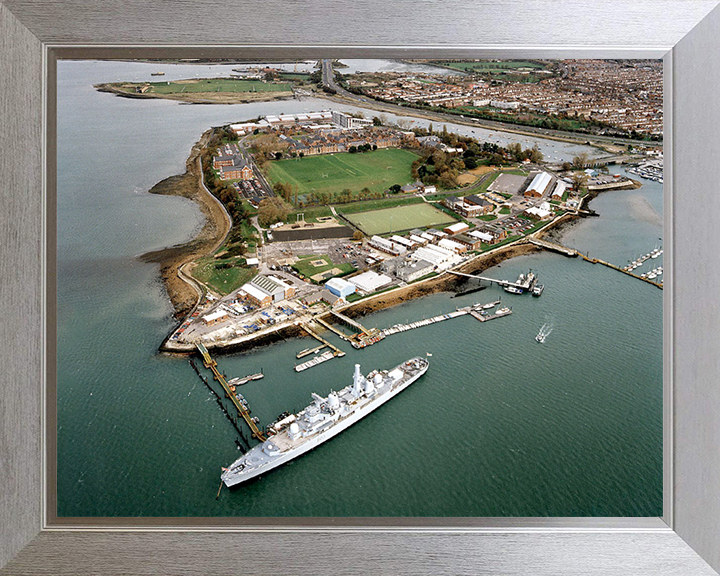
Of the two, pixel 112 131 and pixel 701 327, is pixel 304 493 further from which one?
pixel 112 131

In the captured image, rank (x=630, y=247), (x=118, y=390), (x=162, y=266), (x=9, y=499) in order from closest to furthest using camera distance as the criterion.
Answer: (x=9, y=499) < (x=118, y=390) < (x=162, y=266) < (x=630, y=247)

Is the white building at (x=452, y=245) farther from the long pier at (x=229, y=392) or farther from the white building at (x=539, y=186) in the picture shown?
the long pier at (x=229, y=392)

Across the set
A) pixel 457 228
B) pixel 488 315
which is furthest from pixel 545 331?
pixel 457 228

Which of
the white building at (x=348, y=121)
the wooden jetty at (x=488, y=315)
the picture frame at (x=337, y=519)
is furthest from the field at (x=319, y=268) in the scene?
the picture frame at (x=337, y=519)

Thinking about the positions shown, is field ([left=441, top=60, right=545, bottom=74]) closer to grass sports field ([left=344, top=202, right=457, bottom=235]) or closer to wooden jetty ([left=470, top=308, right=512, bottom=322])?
grass sports field ([left=344, top=202, right=457, bottom=235])

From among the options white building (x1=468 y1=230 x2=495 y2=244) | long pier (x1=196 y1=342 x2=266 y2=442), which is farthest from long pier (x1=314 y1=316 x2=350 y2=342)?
white building (x1=468 y1=230 x2=495 y2=244)

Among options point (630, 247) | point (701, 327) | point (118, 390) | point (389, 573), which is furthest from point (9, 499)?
point (630, 247)
